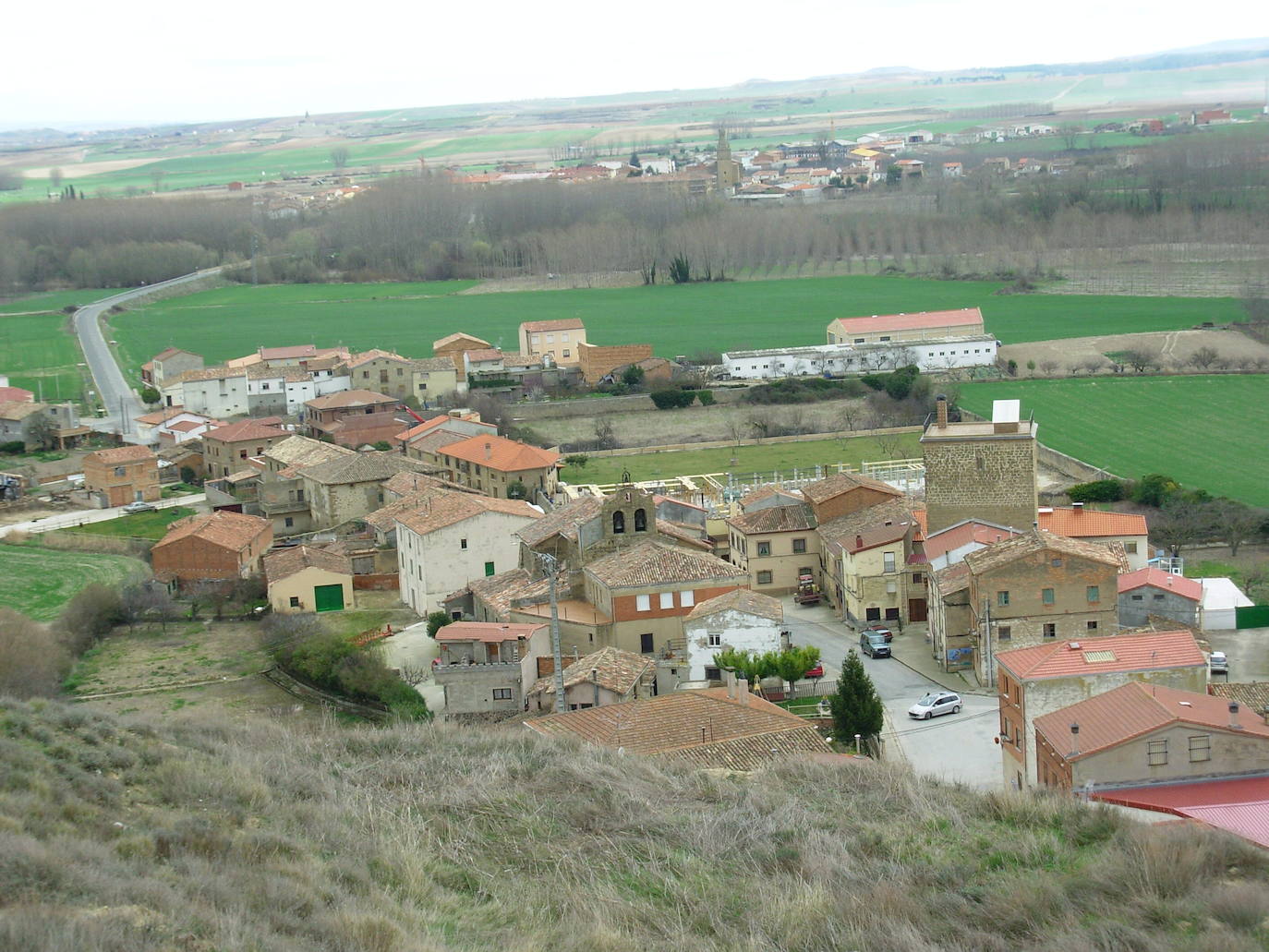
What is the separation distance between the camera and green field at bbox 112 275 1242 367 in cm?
5553

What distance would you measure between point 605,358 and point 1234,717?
35511mm

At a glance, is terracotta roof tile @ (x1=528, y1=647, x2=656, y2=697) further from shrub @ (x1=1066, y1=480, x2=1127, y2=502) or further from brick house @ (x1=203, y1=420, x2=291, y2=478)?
brick house @ (x1=203, y1=420, x2=291, y2=478)

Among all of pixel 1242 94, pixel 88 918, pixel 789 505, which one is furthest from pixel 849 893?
pixel 1242 94

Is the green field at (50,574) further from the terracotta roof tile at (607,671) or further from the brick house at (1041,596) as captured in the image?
the brick house at (1041,596)

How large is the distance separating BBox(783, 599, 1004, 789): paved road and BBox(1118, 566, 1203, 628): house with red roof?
2.63m

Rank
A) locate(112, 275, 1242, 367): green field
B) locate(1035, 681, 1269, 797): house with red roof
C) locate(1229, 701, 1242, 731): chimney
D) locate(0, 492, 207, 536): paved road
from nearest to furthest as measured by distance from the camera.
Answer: locate(1035, 681, 1269, 797): house with red roof < locate(1229, 701, 1242, 731): chimney < locate(0, 492, 207, 536): paved road < locate(112, 275, 1242, 367): green field

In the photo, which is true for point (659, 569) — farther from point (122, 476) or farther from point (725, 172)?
point (725, 172)

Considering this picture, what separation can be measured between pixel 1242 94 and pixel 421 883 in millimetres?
143497

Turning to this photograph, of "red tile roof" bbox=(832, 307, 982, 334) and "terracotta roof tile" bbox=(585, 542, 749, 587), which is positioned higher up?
"terracotta roof tile" bbox=(585, 542, 749, 587)

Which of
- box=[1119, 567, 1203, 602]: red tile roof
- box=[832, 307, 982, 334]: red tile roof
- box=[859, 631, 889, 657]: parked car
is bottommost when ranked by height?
box=[832, 307, 982, 334]: red tile roof

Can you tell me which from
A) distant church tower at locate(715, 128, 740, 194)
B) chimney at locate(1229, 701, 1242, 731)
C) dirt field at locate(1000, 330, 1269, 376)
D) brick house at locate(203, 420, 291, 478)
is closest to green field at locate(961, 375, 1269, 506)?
dirt field at locate(1000, 330, 1269, 376)

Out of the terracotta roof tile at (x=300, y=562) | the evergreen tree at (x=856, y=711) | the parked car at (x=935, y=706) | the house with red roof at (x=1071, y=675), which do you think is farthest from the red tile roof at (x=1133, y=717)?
the terracotta roof tile at (x=300, y=562)

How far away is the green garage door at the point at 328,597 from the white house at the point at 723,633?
774 cm

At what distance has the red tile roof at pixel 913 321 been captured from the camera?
49.8 meters
